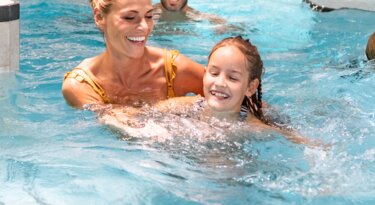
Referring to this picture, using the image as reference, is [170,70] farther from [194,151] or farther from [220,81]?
[194,151]

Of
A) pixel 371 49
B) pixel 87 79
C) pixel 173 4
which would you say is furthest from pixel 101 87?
pixel 173 4

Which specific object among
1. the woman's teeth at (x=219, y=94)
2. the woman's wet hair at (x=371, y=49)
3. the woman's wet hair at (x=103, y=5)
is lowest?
the woman's wet hair at (x=371, y=49)

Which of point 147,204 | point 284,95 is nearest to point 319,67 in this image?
point 284,95

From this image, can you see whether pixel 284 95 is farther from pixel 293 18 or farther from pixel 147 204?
pixel 293 18

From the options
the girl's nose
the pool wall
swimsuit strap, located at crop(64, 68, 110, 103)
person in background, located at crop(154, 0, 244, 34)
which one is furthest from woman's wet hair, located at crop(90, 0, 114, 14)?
person in background, located at crop(154, 0, 244, 34)

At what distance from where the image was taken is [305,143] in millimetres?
4121

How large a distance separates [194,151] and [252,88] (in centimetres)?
57

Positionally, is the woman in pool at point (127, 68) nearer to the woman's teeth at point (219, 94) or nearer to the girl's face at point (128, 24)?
the girl's face at point (128, 24)

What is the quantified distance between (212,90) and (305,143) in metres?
0.62

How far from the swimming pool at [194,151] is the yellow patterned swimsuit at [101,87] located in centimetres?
22

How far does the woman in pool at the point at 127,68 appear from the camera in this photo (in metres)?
4.31

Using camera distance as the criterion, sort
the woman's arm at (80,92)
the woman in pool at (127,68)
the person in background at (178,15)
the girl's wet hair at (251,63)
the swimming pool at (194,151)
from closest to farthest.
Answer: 1. the swimming pool at (194,151)
2. the girl's wet hair at (251,63)
3. the woman in pool at (127,68)
4. the woman's arm at (80,92)
5. the person in background at (178,15)

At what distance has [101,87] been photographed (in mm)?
4512

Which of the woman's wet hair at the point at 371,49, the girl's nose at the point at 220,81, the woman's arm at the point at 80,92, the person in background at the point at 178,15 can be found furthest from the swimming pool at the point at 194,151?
the person in background at the point at 178,15
